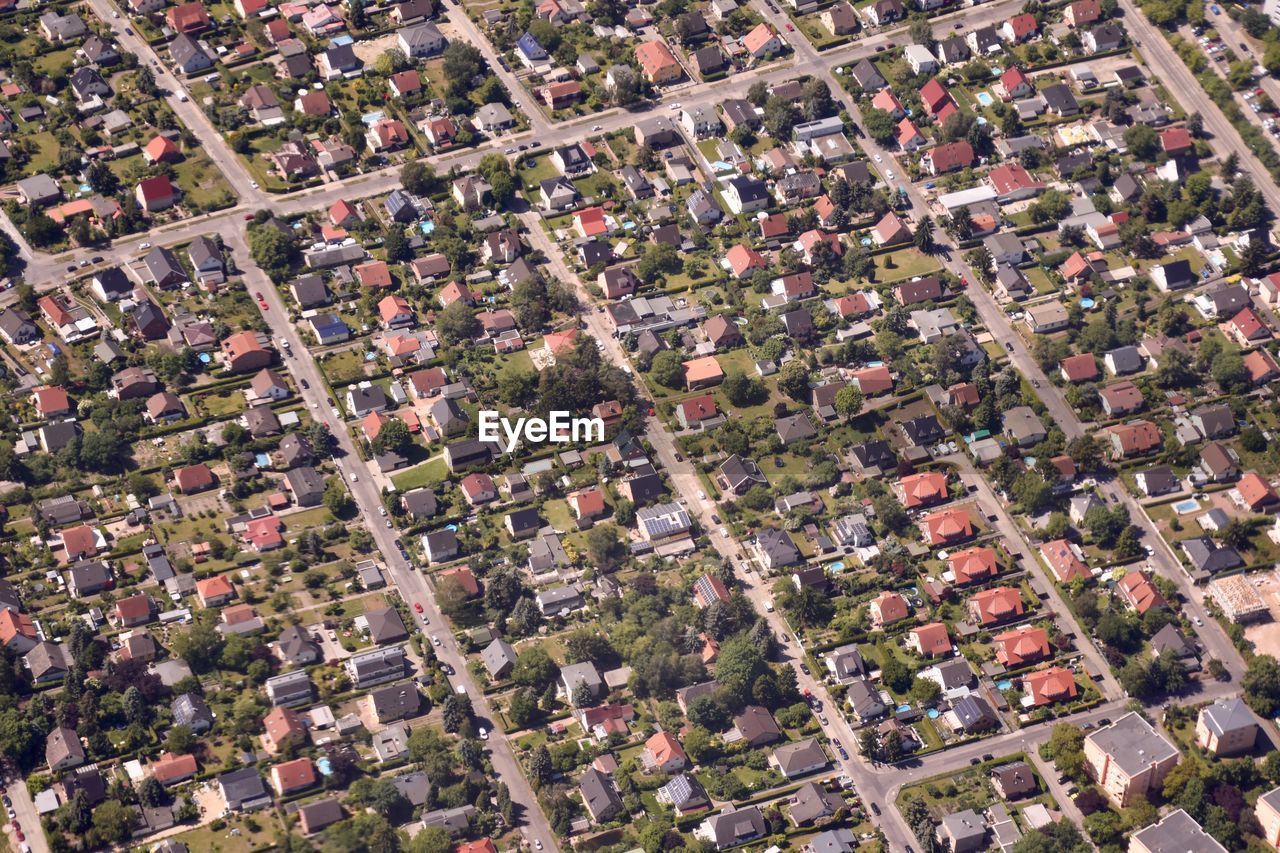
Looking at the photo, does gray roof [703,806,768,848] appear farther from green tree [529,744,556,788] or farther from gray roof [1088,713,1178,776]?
gray roof [1088,713,1178,776]

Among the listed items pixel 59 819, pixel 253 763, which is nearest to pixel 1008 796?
pixel 253 763

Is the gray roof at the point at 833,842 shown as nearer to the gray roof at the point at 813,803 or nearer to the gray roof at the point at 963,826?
the gray roof at the point at 813,803

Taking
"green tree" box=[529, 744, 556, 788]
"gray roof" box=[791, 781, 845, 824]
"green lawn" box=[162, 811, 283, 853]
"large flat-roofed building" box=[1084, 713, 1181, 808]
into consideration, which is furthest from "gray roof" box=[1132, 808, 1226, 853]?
"green lawn" box=[162, 811, 283, 853]

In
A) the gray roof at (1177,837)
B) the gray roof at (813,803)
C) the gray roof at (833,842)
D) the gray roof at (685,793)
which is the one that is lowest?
the gray roof at (1177,837)

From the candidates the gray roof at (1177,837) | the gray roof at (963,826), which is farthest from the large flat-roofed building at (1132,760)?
the gray roof at (963,826)

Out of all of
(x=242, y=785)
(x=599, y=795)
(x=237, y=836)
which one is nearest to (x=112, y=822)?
(x=237, y=836)

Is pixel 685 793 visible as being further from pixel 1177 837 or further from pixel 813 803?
pixel 1177 837

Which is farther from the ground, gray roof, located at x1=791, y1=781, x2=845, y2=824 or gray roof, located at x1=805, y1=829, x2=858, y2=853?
gray roof, located at x1=791, y1=781, x2=845, y2=824

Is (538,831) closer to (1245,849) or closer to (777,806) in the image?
(777,806)
